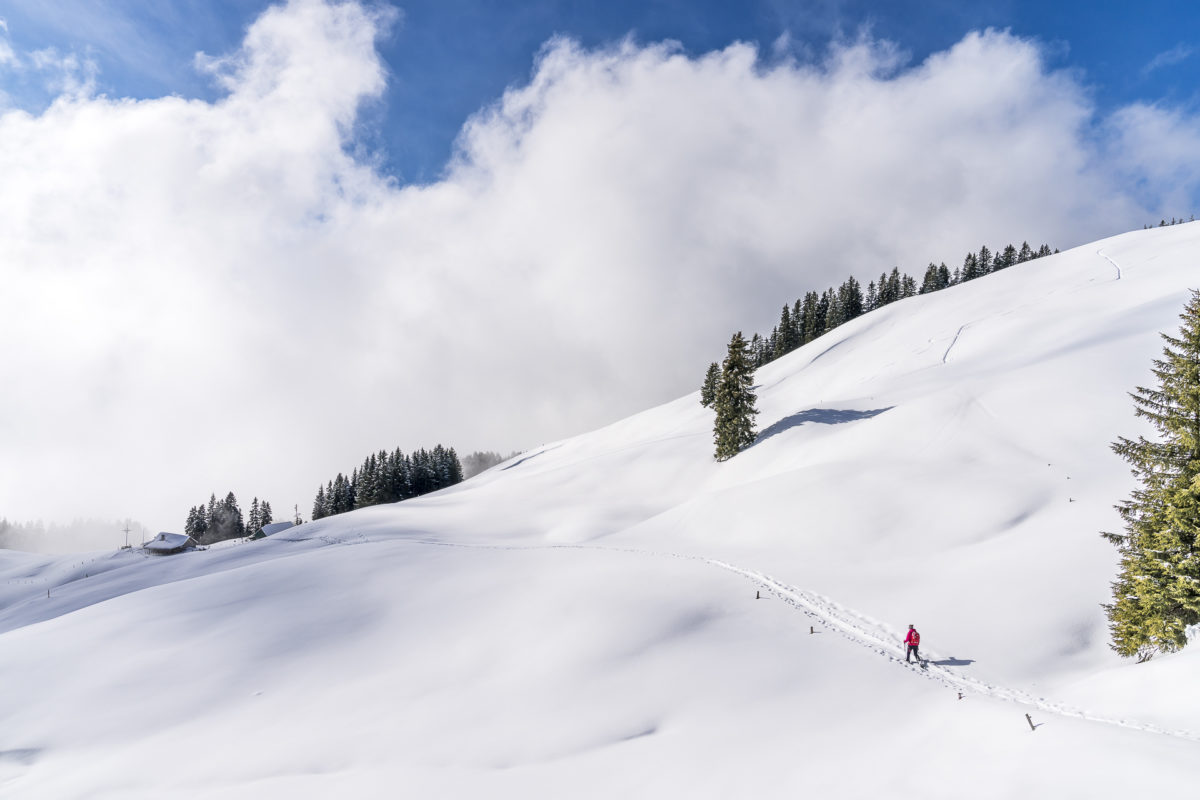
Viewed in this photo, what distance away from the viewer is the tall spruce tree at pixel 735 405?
5303 centimetres

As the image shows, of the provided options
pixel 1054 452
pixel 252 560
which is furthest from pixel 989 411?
pixel 252 560

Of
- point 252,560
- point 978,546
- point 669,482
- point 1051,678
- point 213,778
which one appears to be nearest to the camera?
point 213,778

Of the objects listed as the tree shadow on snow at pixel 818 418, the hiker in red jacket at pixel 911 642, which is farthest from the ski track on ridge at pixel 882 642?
the tree shadow on snow at pixel 818 418

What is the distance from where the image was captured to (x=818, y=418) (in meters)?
50.7

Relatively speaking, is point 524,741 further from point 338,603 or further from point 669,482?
point 669,482

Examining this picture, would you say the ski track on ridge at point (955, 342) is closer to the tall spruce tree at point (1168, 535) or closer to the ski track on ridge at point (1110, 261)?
the ski track on ridge at point (1110, 261)

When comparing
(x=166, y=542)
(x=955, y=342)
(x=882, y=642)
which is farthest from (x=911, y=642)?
(x=166, y=542)

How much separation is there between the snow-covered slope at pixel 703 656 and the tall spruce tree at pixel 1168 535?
139 centimetres

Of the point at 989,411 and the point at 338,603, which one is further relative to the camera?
the point at 989,411

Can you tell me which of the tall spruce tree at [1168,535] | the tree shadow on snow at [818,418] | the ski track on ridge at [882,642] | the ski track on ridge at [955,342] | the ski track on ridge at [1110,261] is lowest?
the ski track on ridge at [882,642]

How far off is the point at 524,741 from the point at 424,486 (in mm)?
105430

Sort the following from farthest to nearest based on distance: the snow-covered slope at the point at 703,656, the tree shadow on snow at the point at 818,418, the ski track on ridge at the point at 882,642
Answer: the tree shadow on snow at the point at 818,418 → the ski track on ridge at the point at 882,642 → the snow-covered slope at the point at 703,656

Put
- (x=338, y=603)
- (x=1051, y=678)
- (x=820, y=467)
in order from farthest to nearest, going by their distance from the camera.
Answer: (x=820, y=467) < (x=338, y=603) < (x=1051, y=678)

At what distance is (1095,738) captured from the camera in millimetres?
10469
